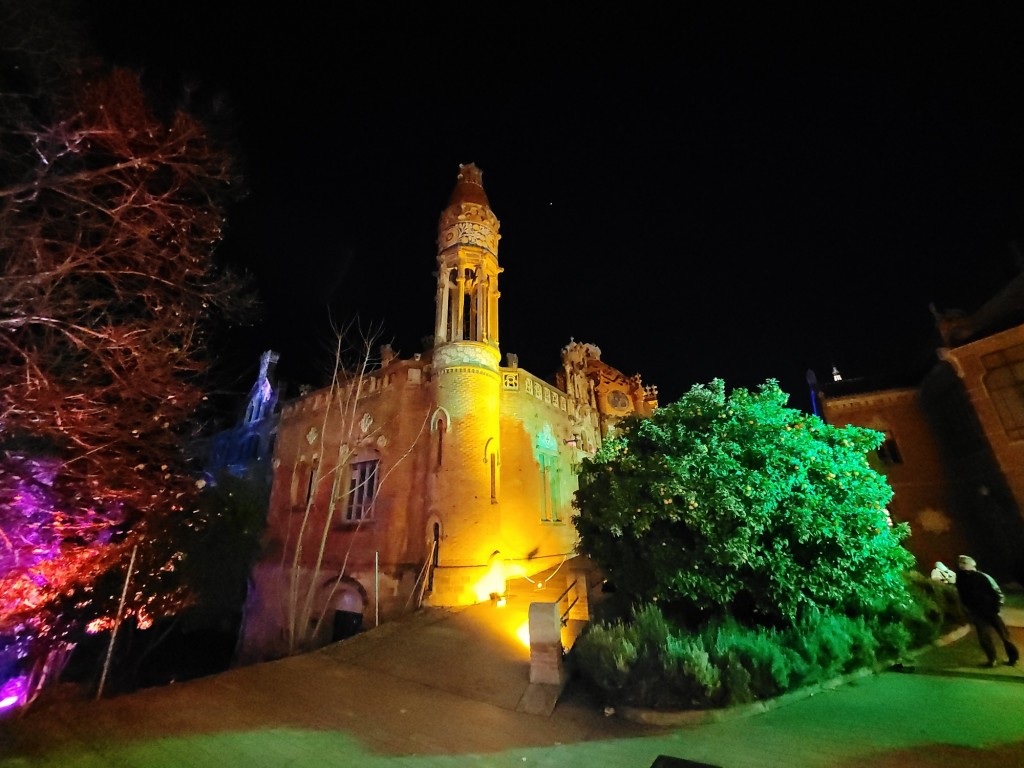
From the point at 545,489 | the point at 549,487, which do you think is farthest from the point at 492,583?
the point at 549,487

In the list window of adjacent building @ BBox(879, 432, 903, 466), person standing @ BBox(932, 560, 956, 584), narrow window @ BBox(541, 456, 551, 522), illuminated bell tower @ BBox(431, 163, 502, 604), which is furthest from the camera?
window of adjacent building @ BBox(879, 432, 903, 466)

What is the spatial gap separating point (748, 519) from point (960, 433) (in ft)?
58.9

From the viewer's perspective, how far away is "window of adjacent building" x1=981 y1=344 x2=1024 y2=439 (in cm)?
1544

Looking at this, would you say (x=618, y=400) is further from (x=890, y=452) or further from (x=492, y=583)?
(x=492, y=583)

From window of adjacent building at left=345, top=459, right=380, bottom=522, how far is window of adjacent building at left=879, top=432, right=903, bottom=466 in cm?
2297

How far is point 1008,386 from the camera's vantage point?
51.6 feet

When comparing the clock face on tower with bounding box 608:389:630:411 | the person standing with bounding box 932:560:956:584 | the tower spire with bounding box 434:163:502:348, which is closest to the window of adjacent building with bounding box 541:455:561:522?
the tower spire with bounding box 434:163:502:348

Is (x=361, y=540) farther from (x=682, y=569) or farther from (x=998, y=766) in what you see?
(x=998, y=766)

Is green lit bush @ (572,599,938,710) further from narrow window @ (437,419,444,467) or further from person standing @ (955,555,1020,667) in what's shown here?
narrow window @ (437,419,444,467)

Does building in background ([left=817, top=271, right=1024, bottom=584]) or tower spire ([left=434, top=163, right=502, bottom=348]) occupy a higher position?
tower spire ([left=434, top=163, right=502, bottom=348])

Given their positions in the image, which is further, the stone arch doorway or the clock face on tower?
the clock face on tower

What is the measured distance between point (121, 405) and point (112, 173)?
Result: 4113 millimetres

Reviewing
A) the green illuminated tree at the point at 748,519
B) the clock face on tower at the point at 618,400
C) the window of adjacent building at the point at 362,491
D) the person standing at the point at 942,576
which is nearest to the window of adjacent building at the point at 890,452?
the person standing at the point at 942,576

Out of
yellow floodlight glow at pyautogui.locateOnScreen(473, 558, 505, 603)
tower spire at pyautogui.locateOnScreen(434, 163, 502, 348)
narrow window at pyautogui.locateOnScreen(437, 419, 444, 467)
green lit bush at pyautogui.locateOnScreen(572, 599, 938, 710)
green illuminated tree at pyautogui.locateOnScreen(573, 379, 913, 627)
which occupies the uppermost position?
tower spire at pyautogui.locateOnScreen(434, 163, 502, 348)
